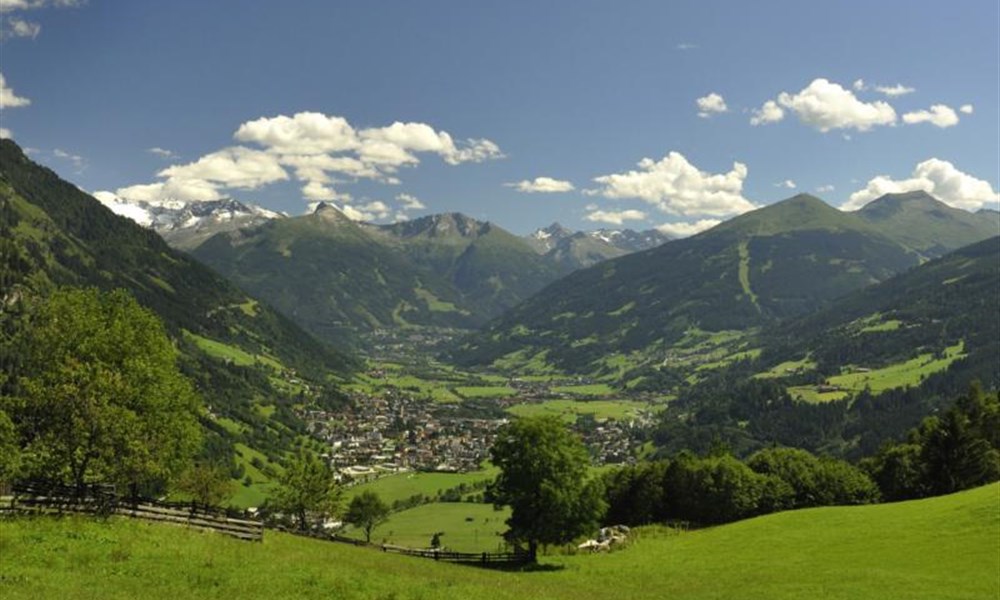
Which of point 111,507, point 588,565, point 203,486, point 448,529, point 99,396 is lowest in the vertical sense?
point 448,529

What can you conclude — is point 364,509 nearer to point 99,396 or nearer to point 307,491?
point 307,491

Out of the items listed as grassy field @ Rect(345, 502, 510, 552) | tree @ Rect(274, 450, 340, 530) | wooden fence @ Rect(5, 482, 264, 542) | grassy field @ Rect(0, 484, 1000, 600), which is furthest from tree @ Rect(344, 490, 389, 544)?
wooden fence @ Rect(5, 482, 264, 542)

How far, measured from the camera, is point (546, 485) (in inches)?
2420

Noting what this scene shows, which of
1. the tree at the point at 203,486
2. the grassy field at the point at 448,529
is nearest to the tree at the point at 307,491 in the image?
the tree at the point at 203,486

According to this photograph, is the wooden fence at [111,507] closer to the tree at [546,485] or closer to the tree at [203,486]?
the tree at [546,485]

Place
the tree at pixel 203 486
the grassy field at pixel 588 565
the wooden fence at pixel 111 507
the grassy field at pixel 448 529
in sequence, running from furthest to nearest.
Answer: the grassy field at pixel 448 529
the tree at pixel 203 486
the wooden fence at pixel 111 507
the grassy field at pixel 588 565

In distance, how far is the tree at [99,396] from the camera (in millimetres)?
44875

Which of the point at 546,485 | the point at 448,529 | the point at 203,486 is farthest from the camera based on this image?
the point at 448,529

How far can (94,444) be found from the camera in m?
45.3

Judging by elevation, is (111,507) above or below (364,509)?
above

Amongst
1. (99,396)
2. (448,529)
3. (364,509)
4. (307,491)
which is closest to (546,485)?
(99,396)

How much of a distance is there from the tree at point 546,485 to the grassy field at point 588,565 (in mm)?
3457

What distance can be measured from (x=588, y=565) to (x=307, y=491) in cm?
5214

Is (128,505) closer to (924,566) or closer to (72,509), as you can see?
(72,509)
